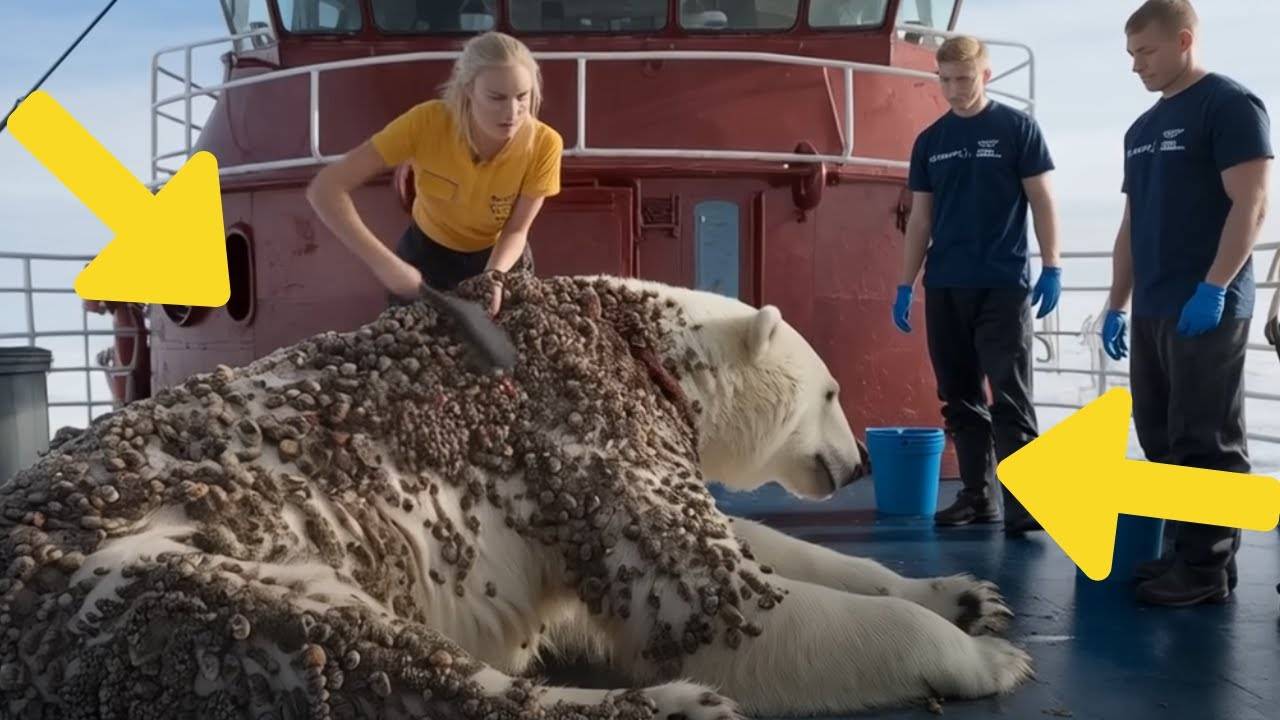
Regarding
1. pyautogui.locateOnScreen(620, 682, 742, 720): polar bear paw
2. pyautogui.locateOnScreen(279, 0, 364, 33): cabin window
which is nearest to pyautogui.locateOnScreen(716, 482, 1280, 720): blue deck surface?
pyautogui.locateOnScreen(620, 682, 742, 720): polar bear paw

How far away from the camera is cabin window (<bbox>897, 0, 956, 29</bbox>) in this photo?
9055mm

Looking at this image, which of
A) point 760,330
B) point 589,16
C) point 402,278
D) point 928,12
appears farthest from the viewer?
point 928,12

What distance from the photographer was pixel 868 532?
18.8 ft

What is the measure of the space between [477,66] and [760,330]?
1.27 metres

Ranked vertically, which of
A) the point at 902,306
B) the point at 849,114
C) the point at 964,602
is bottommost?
the point at 964,602

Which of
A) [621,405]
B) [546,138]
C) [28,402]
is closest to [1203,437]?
[621,405]

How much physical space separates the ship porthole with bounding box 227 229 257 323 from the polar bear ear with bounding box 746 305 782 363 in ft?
18.1

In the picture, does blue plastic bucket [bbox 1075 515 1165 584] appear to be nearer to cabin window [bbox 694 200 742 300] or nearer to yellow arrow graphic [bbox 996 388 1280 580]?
yellow arrow graphic [bbox 996 388 1280 580]

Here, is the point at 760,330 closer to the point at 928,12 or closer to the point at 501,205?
the point at 501,205

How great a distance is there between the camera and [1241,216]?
3973mm

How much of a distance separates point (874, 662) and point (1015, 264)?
10.7 ft

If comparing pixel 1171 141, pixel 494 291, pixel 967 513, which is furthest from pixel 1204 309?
pixel 494 291

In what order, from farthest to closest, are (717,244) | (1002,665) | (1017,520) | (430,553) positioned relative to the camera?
(717,244) → (1017,520) → (1002,665) → (430,553)

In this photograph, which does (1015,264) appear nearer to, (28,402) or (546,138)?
(546,138)
